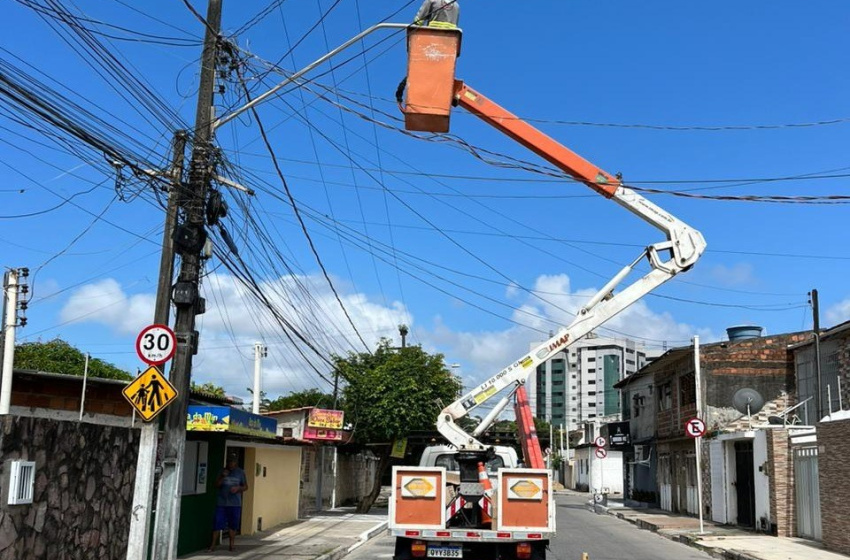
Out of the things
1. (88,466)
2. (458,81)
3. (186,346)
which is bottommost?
(88,466)

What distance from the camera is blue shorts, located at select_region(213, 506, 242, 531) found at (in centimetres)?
1684

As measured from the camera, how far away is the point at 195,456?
17125 millimetres

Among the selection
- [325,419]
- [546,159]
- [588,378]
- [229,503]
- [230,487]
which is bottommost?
[229,503]

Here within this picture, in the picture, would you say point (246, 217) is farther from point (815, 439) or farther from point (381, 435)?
point (381, 435)

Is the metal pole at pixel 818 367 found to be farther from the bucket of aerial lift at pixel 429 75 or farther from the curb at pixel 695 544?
the bucket of aerial lift at pixel 429 75

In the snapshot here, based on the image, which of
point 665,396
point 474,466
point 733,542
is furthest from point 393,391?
point 474,466

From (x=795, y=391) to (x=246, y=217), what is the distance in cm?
2414

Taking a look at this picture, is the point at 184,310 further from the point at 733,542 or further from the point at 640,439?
the point at 640,439

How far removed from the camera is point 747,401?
29.3 meters

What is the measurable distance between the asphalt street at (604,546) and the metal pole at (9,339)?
8.20 m

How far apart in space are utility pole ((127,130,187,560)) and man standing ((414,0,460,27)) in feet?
12.9

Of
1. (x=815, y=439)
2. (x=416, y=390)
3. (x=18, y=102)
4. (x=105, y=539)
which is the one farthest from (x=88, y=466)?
(x=416, y=390)

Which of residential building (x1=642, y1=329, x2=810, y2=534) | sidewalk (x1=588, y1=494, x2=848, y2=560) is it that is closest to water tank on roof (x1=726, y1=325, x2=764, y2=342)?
residential building (x1=642, y1=329, x2=810, y2=534)

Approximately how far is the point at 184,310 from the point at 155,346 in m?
1.44
